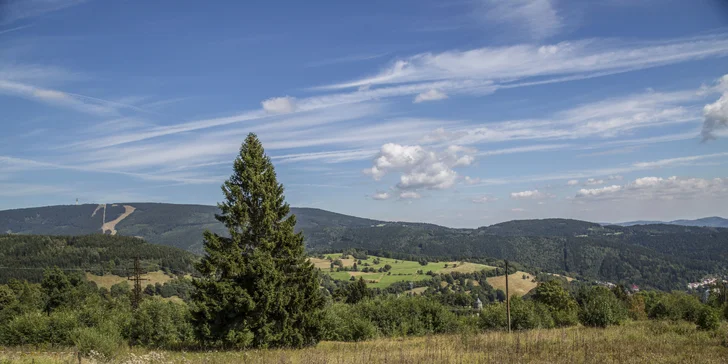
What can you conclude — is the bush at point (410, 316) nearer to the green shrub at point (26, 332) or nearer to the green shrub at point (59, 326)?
the green shrub at point (59, 326)

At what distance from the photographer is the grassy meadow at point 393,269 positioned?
139000mm

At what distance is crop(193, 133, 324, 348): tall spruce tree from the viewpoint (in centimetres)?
1948

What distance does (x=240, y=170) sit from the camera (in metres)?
21.1

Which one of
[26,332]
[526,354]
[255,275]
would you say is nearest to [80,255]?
[26,332]

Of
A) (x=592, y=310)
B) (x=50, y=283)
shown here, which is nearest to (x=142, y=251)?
(x=50, y=283)

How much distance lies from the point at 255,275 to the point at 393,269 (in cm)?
14811

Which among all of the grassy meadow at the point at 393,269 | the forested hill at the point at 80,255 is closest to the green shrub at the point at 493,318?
the grassy meadow at the point at 393,269

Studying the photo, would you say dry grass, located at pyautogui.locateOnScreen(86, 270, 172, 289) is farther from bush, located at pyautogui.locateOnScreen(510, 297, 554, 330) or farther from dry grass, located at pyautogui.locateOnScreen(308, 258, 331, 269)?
bush, located at pyautogui.locateOnScreen(510, 297, 554, 330)

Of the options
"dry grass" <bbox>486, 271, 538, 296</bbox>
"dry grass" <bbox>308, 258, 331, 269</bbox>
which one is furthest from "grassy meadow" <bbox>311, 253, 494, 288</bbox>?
"dry grass" <bbox>486, 271, 538, 296</bbox>

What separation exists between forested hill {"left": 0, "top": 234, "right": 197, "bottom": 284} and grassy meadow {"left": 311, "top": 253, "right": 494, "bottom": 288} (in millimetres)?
49029

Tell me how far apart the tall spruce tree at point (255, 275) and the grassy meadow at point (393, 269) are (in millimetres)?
107835

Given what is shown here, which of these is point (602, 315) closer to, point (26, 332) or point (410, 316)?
point (410, 316)

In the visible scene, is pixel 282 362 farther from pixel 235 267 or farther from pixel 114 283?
pixel 114 283

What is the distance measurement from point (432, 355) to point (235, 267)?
10065 millimetres
